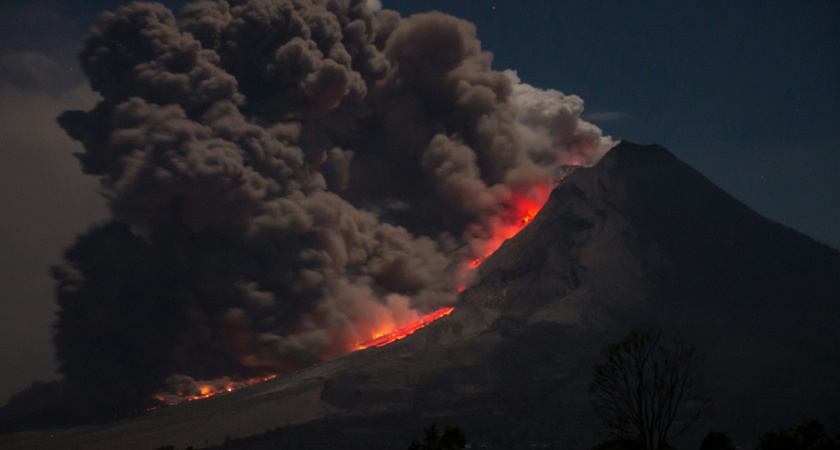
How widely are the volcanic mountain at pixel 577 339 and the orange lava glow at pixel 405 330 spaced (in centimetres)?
206

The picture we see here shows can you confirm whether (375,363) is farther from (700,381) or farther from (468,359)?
(700,381)

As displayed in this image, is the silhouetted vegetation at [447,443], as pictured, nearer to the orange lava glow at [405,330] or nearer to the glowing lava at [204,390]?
the orange lava glow at [405,330]

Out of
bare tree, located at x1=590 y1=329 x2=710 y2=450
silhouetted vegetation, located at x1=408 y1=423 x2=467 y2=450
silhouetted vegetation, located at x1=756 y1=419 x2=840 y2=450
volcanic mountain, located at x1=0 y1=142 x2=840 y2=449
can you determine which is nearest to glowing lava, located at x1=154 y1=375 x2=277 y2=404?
volcanic mountain, located at x1=0 y1=142 x2=840 y2=449

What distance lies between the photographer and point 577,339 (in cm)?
5788

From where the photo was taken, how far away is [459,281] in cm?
6838

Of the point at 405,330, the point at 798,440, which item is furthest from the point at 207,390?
the point at 798,440

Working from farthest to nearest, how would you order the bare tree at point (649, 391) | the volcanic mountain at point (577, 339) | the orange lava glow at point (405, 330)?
the orange lava glow at point (405, 330) → the volcanic mountain at point (577, 339) → the bare tree at point (649, 391)

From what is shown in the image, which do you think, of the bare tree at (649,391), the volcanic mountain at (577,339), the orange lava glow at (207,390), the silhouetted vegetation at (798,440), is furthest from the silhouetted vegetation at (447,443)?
the orange lava glow at (207,390)

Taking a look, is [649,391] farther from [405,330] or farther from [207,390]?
[207,390]

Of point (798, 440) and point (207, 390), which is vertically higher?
point (207, 390)

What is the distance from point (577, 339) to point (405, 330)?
15.0m

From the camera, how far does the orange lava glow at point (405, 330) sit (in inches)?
2436

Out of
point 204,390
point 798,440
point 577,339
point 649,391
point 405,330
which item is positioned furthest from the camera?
point 405,330

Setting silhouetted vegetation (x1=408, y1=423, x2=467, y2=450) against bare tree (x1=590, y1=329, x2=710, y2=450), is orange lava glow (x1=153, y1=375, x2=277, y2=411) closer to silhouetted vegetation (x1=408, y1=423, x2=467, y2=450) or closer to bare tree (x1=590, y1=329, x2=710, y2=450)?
bare tree (x1=590, y1=329, x2=710, y2=450)
